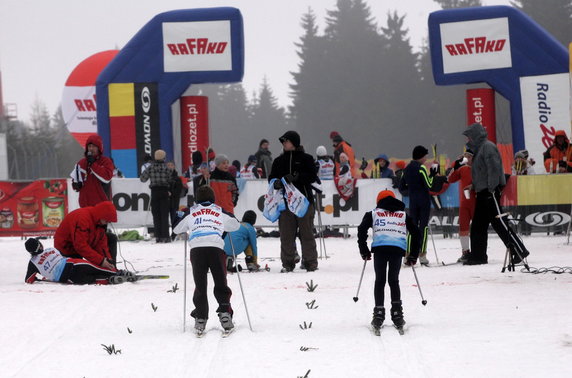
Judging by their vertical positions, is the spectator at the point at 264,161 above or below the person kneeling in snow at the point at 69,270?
above

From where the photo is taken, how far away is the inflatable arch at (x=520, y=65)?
22750 millimetres

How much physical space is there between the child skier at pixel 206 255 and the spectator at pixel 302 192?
4447 mm

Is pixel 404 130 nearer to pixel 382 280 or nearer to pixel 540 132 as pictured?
pixel 540 132

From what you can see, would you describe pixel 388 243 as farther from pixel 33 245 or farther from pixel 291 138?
pixel 33 245

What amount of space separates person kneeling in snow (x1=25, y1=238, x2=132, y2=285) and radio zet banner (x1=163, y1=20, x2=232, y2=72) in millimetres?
11996

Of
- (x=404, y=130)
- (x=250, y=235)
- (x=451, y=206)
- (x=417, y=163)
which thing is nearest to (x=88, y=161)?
(x=250, y=235)

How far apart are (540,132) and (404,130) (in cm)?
5492

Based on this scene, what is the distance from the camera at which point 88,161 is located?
515 inches

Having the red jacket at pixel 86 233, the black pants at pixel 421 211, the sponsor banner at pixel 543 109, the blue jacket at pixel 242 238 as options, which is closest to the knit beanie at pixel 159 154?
the blue jacket at pixel 242 238

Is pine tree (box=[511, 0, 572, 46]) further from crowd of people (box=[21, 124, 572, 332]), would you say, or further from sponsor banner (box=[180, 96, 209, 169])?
crowd of people (box=[21, 124, 572, 332])

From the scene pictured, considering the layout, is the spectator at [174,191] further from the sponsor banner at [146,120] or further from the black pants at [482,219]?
the black pants at [482,219]

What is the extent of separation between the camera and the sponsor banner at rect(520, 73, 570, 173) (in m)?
22.7

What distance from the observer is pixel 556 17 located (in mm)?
62719

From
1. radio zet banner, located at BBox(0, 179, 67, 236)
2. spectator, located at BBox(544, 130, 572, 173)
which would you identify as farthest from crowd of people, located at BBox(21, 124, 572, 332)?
radio zet banner, located at BBox(0, 179, 67, 236)
